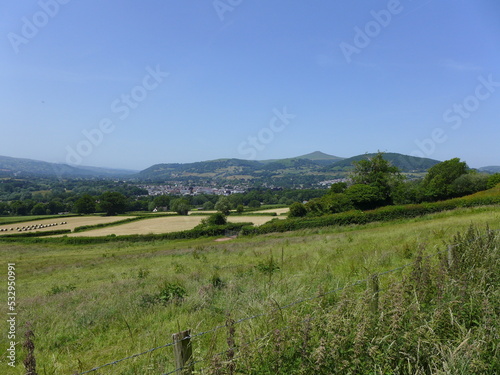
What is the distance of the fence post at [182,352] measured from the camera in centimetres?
291

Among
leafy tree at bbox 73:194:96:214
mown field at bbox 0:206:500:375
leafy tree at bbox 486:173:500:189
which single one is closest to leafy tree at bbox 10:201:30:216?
leafy tree at bbox 73:194:96:214

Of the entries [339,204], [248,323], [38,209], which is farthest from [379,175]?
[38,209]

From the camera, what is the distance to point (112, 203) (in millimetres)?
91188

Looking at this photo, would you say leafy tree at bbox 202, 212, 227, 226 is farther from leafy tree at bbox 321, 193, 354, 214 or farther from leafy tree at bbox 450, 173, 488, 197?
leafy tree at bbox 450, 173, 488, 197

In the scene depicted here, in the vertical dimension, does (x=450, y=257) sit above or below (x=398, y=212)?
above

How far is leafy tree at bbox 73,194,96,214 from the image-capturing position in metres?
91.1

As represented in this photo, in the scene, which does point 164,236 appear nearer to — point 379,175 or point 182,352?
point 379,175

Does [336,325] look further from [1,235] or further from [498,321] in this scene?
[1,235]

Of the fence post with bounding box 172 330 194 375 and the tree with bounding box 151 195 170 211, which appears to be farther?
the tree with bounding box 151 195 170 211

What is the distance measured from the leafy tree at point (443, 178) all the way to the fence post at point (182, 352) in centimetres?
6008

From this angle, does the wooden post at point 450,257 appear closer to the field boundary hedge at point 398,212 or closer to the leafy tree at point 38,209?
the field boundary hedge at point 398,212

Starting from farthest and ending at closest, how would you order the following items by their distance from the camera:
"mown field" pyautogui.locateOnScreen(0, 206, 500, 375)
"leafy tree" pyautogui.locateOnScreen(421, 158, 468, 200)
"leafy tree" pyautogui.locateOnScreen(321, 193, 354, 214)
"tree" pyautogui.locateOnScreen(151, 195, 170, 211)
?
1. "tree" pyautogui.locateOnScreen(151, 195, 170, 211)
2. "leafy tree" pyautogui.locateOnScreen(421, 158, 468, 200)
3. "leafy tree" pyautogui.locateOnScreen(321, 193, 354, 214)
4. "mown field" pyautogui.locateOnScreen(0, 206, 500, 375)

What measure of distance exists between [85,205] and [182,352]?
335 ft

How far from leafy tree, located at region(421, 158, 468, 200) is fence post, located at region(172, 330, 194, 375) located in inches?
2365
